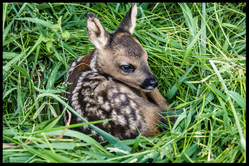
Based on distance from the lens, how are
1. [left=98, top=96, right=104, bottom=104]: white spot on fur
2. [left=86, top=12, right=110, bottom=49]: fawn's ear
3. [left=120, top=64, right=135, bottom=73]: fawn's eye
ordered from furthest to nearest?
[left=120, top=64, right=135, bottom=73]: fawn's eye
[left=86, top=12, right=110, bottom=49]: fawn's ear
[left=98, top=96, right=104, bottom=104]: white spot on fur

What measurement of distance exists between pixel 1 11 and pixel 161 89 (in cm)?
237

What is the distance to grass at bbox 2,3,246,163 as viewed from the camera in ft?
7.22

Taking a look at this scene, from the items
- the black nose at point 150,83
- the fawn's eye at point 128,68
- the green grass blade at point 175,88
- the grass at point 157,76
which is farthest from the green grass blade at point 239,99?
the fawn's eye at point 128,68

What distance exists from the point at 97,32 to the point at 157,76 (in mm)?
1070

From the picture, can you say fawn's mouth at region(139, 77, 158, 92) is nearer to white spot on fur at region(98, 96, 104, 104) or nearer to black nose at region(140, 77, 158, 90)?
black nose at region(140, 77, 158, 90)

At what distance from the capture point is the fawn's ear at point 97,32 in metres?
2.96

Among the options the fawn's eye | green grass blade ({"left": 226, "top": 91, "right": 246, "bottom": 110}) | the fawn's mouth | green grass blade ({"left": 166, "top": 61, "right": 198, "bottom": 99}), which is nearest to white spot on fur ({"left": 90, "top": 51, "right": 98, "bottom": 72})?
the fawn's eye

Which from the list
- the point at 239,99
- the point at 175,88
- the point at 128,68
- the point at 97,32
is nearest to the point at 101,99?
the point at 128,68

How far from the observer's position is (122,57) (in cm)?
Answer: 307

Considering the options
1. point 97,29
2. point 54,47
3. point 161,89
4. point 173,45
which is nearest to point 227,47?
point 173,45

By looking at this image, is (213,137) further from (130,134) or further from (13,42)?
(13,42)

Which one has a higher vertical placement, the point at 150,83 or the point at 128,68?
the point at 128,68

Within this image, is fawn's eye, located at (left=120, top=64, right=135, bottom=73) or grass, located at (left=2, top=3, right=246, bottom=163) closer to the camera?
grass, located at (left=2, top=3, right=246, bottom=163)

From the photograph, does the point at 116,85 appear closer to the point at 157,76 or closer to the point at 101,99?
the point at 101,99
